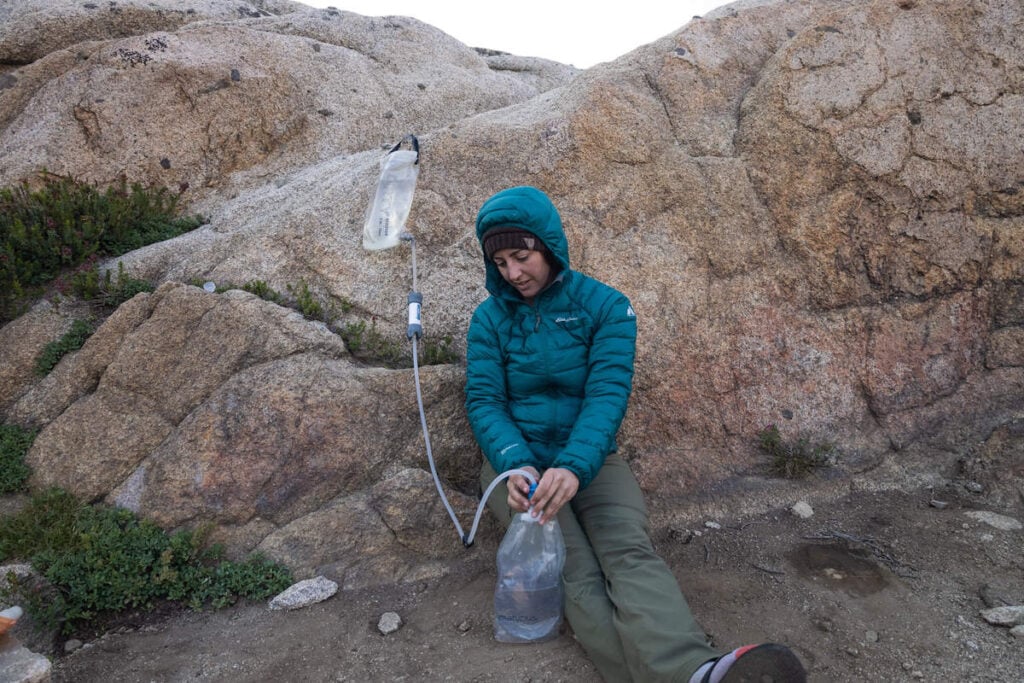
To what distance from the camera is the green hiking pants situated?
350cm

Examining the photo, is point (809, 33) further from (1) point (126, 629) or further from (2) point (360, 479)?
(1) point (126, 629)

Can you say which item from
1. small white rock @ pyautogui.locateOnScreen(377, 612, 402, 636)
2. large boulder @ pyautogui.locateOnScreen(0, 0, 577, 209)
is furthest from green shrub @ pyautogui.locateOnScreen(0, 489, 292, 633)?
large boulder @ pyautogui.locateOnScreen(0, 0, 577, 209)

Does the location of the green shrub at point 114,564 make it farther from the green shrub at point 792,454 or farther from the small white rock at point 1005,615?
the small white rock at point 1005,615

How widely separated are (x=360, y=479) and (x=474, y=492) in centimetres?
87

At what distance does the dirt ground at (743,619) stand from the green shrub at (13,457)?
1501 mm

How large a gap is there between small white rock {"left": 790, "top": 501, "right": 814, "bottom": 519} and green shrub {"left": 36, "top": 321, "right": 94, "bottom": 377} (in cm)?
592

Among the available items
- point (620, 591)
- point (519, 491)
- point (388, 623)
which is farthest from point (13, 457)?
point (620, 591)

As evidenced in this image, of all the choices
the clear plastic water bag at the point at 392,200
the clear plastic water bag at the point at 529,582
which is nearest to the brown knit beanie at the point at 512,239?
the clear plastic water bag at the point at 529,582

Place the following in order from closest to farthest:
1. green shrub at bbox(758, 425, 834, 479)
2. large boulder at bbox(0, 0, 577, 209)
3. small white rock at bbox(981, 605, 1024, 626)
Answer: small white rock at bbox(981, 605, 1024, 626) < green shrub at bbox(758, 425, 834, 479) < large boulder at bbox(0, 0, 577, 209)

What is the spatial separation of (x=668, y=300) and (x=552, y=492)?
259 centimetres

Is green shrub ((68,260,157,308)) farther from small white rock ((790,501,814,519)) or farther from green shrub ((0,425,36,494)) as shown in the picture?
small white rock ((790,501,814,519))

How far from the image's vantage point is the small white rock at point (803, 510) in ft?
17.8

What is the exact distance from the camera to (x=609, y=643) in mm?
3783

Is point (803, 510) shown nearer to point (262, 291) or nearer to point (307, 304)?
point (307, 304)
